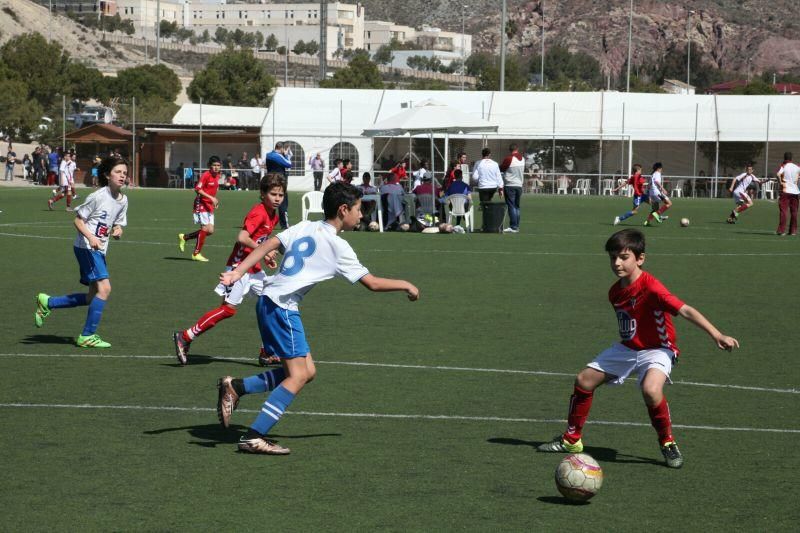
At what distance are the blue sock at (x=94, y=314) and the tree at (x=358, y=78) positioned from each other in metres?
88.3

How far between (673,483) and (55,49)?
10128cm

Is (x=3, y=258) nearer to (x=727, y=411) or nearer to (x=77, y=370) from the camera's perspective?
(x=77, y=370)

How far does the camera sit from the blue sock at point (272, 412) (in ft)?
23.8

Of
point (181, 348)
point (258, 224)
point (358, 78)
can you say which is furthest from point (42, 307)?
point (358, 78)

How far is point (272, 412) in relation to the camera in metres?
7.25

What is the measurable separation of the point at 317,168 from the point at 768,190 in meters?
19.5

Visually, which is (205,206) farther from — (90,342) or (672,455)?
(672,455)

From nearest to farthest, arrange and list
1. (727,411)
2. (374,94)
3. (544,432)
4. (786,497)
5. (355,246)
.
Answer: (786,497), (544,432), (727,411), (355,246), (374,94)

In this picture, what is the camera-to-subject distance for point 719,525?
6.02m

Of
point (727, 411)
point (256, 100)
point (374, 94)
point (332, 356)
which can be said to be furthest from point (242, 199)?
point (256, 100)

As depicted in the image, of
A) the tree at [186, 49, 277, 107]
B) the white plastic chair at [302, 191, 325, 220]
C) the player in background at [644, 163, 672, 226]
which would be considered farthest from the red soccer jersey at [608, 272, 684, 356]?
the tree at [186, 49, 277, 107]

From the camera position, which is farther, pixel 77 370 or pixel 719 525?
pixel 77 370

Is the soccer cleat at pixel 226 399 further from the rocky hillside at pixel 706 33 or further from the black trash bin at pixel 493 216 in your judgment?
the rocky hillside at pixel 706 33

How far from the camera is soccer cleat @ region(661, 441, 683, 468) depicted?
7.07 metres
